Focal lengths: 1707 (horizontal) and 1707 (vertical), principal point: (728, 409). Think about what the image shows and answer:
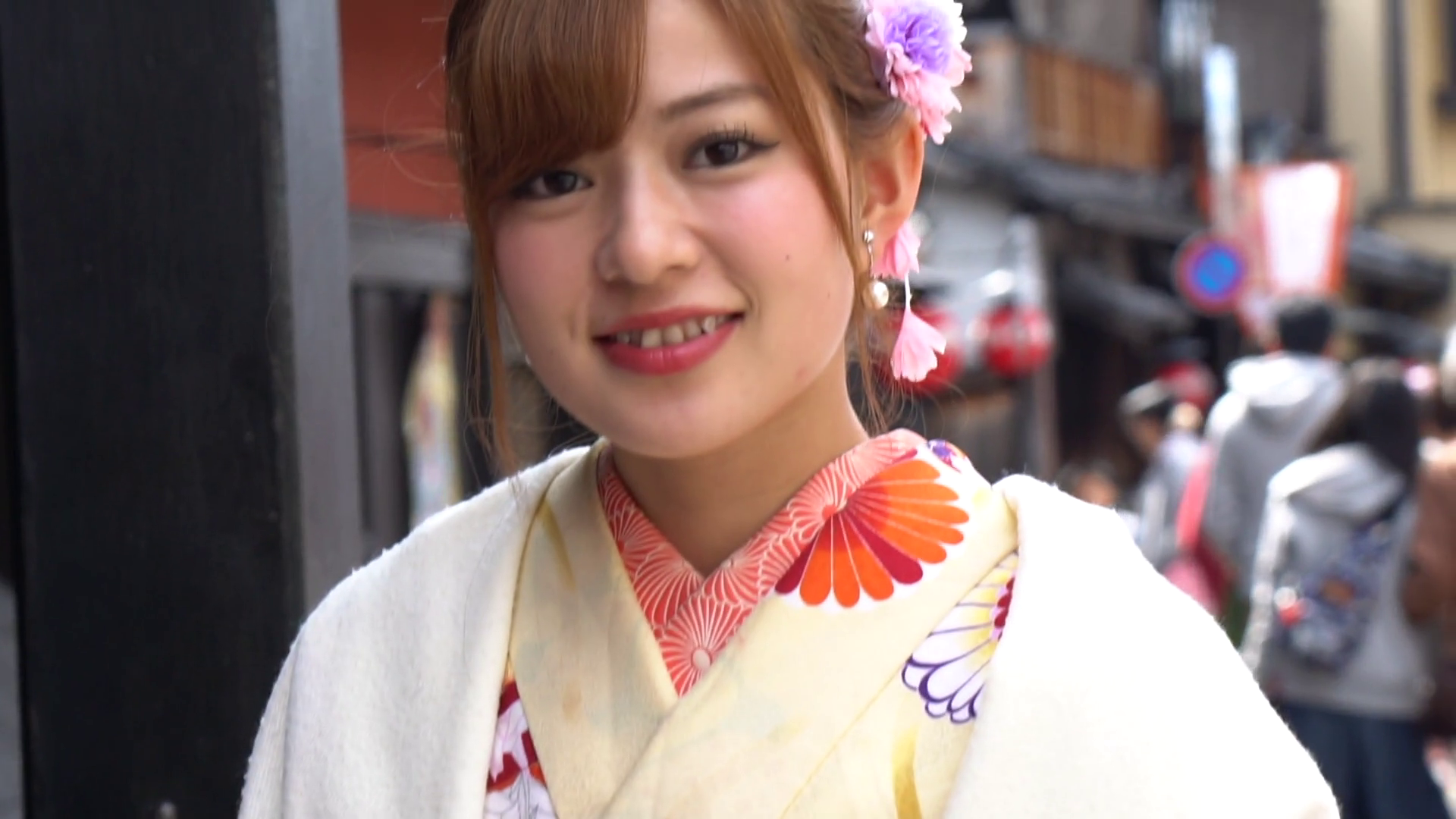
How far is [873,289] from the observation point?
182 centimetres

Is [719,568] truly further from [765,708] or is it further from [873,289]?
[873,289]

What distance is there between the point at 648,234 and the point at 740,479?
1.06 feet

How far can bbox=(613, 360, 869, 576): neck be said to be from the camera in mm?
1743

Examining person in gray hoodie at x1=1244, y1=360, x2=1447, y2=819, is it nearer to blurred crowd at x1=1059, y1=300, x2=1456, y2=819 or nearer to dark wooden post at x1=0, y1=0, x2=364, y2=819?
blurred crowd at x1=1059, y1=300, x2=1456, y2=819

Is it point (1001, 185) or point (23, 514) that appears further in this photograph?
point (1001, 185)

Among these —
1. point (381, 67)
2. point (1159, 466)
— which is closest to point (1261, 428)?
point (1159, 466)

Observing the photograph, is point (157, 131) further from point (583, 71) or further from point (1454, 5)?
point (1454, 5)

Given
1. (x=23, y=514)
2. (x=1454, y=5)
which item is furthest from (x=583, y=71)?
(x=1454, y=5)

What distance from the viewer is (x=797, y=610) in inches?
64.3

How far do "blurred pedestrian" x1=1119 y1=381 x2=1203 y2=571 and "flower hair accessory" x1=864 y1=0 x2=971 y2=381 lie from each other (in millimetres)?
5267

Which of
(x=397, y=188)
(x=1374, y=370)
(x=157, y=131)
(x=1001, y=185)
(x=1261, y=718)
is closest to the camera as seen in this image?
(x=1261, y=718)

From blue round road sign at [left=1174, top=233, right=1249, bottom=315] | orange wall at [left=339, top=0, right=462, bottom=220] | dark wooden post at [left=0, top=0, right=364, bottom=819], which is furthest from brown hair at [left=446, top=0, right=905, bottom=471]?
blue round road sign at [left=1174, top=233, right=1249, bottom=315]

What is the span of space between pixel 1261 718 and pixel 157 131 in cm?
161

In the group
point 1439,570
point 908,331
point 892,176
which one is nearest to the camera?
point 892,176
